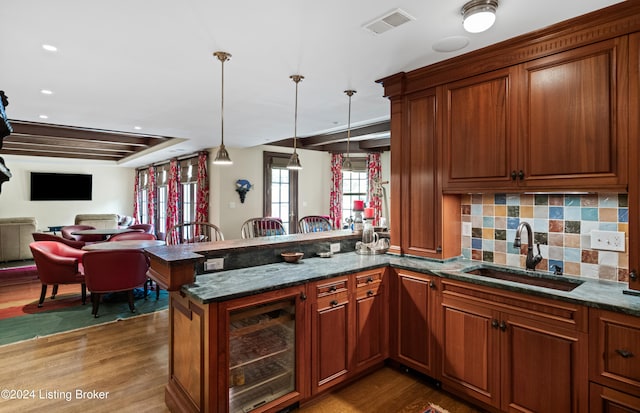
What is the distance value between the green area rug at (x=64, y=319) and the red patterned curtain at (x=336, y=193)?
418 cm

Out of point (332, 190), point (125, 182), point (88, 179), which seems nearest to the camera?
point (332, 190)

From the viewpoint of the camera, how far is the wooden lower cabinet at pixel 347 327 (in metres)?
2.25

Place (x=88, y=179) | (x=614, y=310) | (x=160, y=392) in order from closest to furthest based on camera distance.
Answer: (x=614, y=310) < (x=160, y=392) < (x=88, y=179)

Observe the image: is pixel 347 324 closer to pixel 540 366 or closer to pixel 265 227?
pixel 540 366

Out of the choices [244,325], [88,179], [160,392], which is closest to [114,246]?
[160,392]

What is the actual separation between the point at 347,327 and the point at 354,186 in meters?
5.64

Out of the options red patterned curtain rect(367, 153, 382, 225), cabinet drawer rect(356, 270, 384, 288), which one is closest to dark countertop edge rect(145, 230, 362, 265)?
cabinet drawer rect(356, 270, 384, 288)

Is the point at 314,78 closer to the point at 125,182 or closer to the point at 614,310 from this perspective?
the point at 614,310

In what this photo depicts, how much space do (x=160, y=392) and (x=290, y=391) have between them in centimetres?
104

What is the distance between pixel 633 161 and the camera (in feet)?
5.99

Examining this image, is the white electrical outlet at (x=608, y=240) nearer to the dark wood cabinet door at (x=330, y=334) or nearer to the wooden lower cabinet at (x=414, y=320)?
the wooden lower cabinet at (x=414, y=320)

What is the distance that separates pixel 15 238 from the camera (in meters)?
7.34

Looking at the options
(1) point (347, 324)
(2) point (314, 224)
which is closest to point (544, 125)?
(1) point (347, 324)

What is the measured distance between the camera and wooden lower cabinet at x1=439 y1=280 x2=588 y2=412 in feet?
5.95
